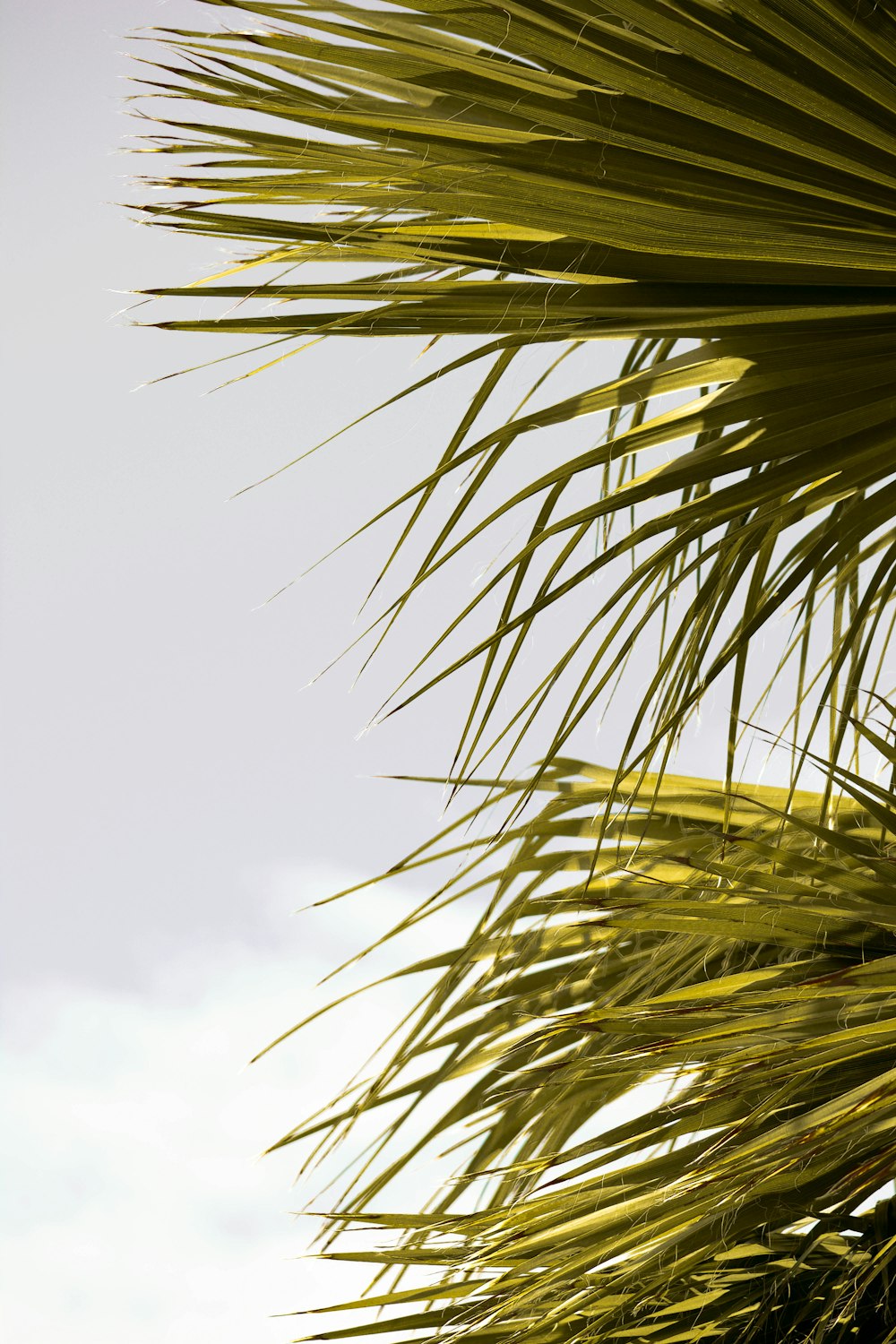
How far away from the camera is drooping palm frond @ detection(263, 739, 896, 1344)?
28.9 inches

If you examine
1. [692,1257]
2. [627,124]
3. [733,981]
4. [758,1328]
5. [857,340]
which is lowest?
[758,1328]

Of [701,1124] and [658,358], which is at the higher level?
[658,358]

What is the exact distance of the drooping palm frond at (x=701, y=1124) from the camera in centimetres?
73

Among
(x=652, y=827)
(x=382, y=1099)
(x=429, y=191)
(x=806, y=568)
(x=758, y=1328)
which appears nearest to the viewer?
(x=429, y=191)

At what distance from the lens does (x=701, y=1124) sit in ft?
2.63

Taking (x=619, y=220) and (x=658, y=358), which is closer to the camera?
(x=619, y=220)

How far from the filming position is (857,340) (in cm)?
66

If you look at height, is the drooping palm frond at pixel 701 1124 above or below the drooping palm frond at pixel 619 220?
below

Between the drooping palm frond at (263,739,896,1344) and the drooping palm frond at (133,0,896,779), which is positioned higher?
the drooping palm frond at (133,0,896,779)

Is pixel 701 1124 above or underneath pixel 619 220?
underneath

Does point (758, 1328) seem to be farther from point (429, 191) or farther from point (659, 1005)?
point (429, 191)

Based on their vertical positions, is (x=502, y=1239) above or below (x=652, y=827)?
below

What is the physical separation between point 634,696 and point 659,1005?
0.23 meters

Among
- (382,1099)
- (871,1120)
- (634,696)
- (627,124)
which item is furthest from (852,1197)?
(627,124)
